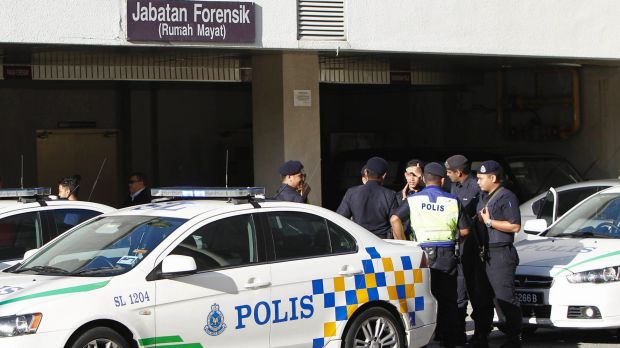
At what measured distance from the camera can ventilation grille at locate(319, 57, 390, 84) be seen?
15711mm

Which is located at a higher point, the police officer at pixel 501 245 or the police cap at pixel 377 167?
the police cap at pixel 377 167

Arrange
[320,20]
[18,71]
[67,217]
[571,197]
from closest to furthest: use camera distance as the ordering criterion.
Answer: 1. [67,217]
2. [571,197]
3. [320,20]
4. [18,71]

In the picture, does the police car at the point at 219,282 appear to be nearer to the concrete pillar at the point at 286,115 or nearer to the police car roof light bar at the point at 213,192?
the police car roof light bar at the point at 213,192

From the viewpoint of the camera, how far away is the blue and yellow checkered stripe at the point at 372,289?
7.84 m

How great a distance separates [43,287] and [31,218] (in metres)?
2.90

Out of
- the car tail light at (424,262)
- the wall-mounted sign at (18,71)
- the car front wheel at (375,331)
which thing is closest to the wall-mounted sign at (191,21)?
the wall-mounted sign at (18,71)

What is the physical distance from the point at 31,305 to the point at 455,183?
4.83 meters

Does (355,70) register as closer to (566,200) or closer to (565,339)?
(566,200)

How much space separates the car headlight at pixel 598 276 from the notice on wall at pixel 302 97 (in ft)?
19.9

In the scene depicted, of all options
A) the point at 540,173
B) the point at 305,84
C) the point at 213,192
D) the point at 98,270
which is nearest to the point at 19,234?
the point at 213,192

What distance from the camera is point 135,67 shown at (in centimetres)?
1492

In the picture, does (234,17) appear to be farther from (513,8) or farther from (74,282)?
(74,282)

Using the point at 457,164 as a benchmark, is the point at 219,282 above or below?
below

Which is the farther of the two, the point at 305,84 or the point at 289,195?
the point at 305,84
